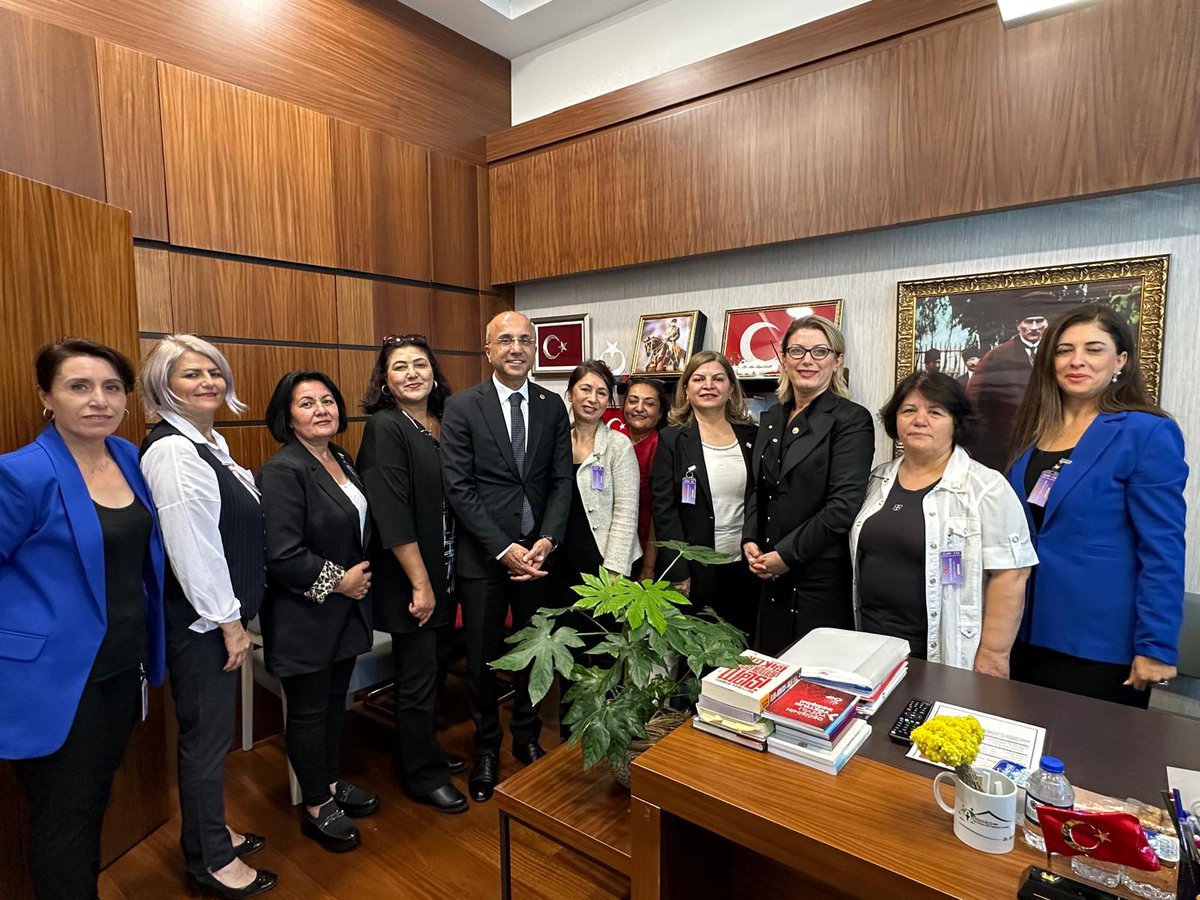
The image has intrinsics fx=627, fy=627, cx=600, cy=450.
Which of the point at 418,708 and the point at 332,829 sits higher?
the point at 418,708

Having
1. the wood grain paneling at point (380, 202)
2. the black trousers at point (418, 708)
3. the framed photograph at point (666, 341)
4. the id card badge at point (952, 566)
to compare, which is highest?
the wood grain paneling at point (380, 202)

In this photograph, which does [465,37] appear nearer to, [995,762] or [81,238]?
[81,238]

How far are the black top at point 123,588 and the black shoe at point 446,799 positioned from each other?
112cm

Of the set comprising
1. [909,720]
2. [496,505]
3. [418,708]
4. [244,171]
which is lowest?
[418,708]

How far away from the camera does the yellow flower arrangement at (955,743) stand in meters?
0.93

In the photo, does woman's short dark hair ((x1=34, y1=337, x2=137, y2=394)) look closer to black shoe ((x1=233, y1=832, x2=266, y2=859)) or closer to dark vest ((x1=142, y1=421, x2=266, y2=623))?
dark vest ((x1=142, y1=421, x2=266, y2=623))

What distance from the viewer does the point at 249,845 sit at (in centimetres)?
207

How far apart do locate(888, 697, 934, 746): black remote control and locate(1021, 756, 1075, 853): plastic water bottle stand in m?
0.22

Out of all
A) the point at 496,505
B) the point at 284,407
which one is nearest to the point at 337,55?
the point at 284,407

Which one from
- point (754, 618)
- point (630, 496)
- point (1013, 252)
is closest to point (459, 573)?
point (630, 496)

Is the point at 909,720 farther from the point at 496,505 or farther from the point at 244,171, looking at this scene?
the point at 244,171

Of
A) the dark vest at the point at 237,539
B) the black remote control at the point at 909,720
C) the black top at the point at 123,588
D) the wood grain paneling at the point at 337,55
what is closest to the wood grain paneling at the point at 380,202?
the wood grain paneling at the point at 337,55

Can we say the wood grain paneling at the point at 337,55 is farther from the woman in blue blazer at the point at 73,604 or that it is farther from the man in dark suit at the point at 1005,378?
the man in dark suit at the point at 1005,378

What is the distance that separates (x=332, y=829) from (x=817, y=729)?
71.1 inches
